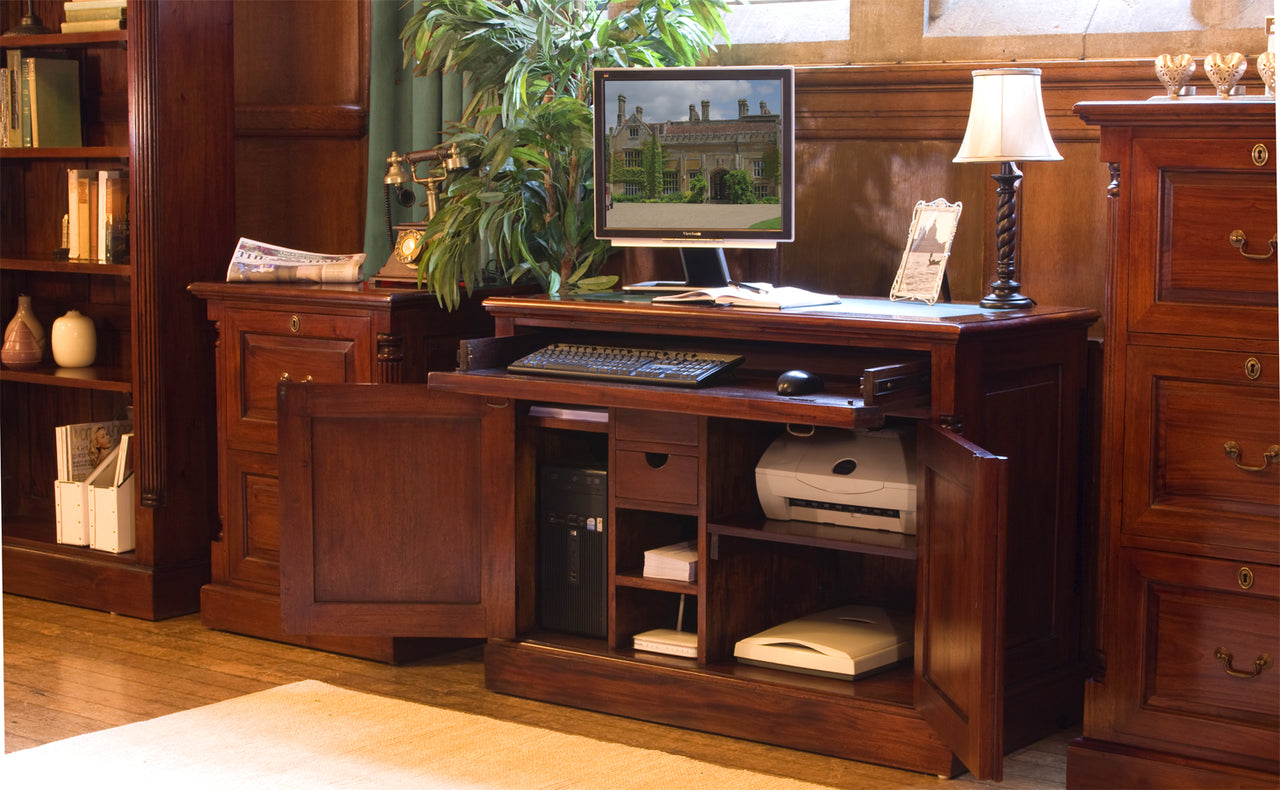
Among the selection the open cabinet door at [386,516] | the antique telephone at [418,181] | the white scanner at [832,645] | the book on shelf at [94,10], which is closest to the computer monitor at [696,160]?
the antique telephone at [418,181]

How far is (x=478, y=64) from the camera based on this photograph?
11.9 ft

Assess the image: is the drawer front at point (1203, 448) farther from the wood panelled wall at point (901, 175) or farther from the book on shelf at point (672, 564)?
the book on shelf at point (672, 564)

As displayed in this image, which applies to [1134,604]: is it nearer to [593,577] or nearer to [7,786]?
[593,577]

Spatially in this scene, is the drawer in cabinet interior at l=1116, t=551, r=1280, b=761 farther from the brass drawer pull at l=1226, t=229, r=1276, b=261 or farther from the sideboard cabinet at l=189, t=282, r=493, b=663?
the sideboard cabinet at l=189, t=282, r=493, b=663

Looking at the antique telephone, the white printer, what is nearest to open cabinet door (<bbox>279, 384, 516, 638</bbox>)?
the antique telephone

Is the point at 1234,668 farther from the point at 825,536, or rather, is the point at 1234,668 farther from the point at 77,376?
the point at 77,376

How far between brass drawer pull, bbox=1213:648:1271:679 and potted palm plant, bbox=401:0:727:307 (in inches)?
61.1

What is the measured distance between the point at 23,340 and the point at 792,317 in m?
2.57

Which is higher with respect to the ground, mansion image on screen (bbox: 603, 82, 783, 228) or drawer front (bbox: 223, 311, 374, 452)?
mansion image on screen (bbox: 603, 82, 783, 228)

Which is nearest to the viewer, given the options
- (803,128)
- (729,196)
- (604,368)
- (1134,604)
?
(1134,604)

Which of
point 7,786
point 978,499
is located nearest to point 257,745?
point 7,786

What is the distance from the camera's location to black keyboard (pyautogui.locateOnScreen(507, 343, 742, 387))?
2.85 metres

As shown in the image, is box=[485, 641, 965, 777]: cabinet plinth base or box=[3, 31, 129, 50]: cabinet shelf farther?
box=[3, 31, 129, 50]: cabinet shelf

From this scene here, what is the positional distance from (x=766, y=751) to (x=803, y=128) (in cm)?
146
